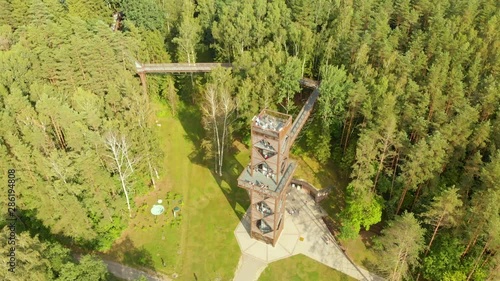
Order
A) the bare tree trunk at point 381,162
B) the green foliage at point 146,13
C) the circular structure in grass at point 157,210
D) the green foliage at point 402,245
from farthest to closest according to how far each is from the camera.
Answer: the green foliage at point 146,13 < the circular structure in grass at point 157,210 < the bare tree trunk at point 381,162 < the green foliage at point 402,245

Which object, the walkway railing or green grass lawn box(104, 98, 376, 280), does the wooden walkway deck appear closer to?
green grass lawn box(104, 98, 376, 280)

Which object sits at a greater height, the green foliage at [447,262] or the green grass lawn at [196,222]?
the green foliage at [447,262]

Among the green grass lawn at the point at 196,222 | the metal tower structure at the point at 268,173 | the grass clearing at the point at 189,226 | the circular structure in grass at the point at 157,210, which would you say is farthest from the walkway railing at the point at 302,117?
the circular structure in grass at the point at 157,210

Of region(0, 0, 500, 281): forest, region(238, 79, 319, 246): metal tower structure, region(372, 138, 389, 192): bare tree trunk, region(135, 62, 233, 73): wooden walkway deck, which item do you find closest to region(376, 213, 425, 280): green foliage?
region(0, 0, 500, 281): forest

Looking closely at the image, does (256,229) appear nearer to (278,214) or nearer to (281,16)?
(278,214)

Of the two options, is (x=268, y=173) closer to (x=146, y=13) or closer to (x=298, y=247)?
(x=298, y=247)

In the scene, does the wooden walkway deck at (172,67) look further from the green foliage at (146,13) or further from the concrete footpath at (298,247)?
the concrete footpath at (298,247)

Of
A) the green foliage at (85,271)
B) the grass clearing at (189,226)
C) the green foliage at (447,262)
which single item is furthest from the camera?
the grass clearing at (189,226)
